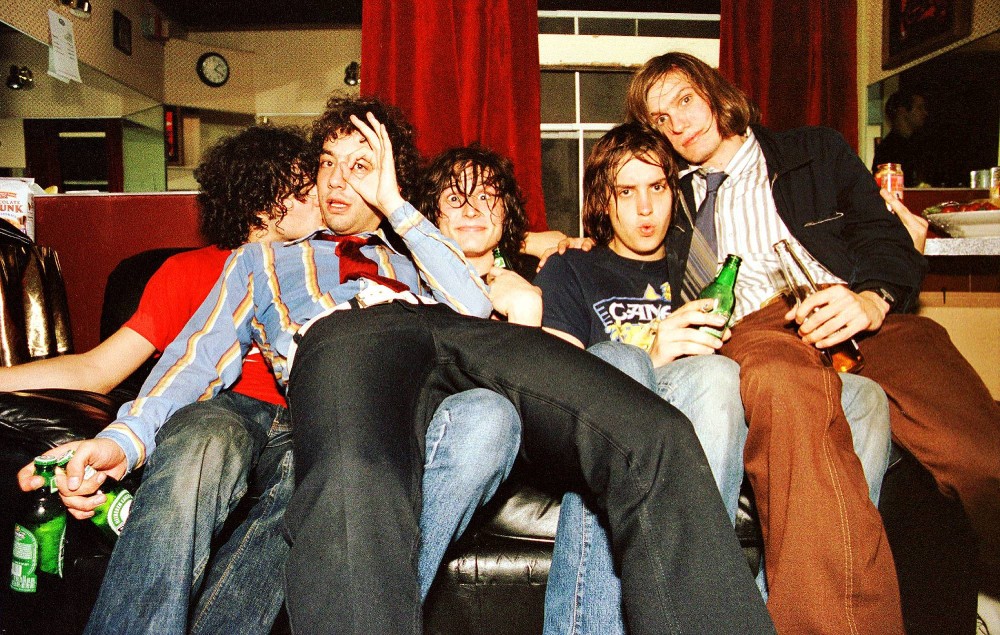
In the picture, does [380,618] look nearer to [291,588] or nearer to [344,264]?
[291,588]

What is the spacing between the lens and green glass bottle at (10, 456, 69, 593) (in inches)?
43.7

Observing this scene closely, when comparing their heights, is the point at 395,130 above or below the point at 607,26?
below

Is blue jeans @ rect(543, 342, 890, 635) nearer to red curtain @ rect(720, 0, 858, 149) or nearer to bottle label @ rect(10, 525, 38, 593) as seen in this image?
bottle label @ rect(10, 525, 38, 593)

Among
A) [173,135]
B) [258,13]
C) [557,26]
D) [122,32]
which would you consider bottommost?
[173,135]

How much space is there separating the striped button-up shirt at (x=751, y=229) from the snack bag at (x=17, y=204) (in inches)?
84.5

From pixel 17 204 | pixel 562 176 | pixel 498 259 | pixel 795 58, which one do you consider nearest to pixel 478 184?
pixel 498 259

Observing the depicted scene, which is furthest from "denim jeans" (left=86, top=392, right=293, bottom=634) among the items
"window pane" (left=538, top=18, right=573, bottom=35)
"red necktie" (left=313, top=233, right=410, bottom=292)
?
"window pane" (left=538, top=18, right=573, bottom=35)

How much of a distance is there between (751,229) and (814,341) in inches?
15.9

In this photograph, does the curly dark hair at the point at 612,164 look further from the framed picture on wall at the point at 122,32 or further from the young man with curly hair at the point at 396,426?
the framed picture on wall at the point at 122,32

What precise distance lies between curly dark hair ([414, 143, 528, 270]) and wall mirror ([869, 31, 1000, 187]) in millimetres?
2328

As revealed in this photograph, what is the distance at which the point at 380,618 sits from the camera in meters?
0.76

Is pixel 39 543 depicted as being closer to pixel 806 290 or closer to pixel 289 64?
pixel 806 290

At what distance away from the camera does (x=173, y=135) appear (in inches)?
241

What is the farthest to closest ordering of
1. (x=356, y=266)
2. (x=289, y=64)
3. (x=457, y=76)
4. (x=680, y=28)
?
(x=289, y=64)
(x=680, y=28)
(x=457, y=76)
(x=356, y=266)
